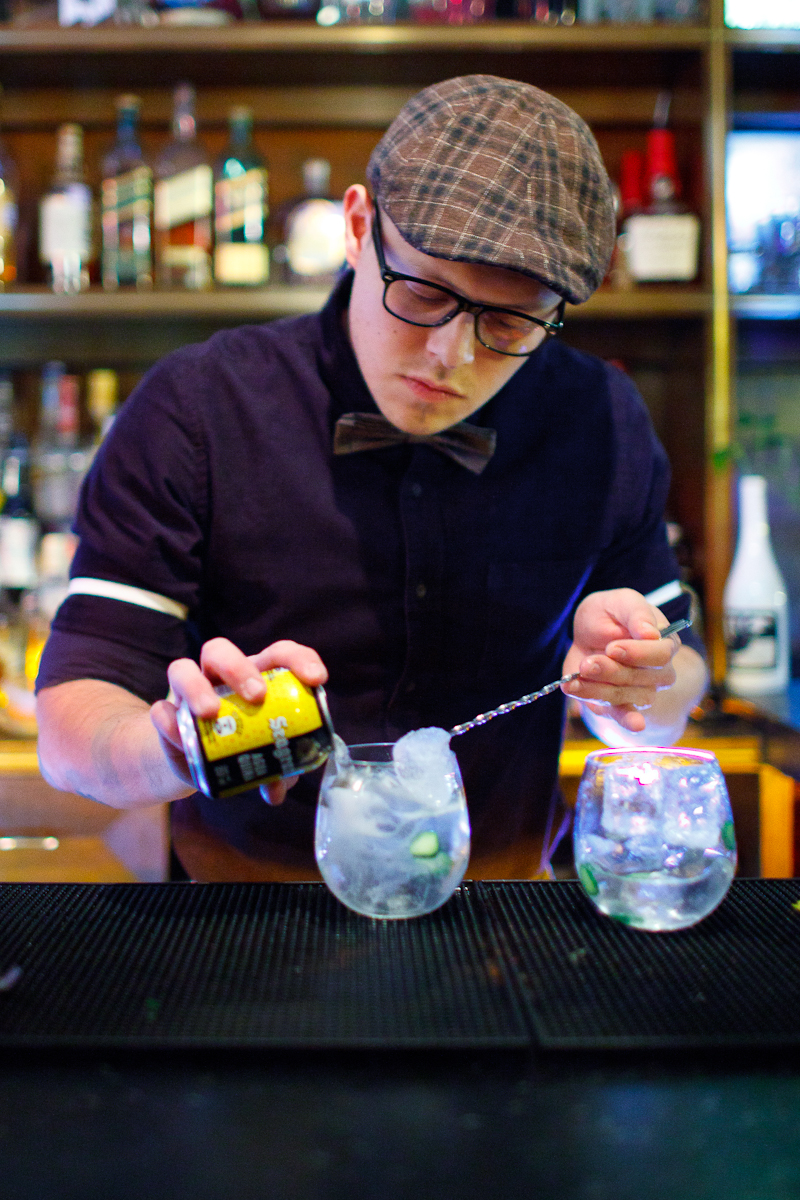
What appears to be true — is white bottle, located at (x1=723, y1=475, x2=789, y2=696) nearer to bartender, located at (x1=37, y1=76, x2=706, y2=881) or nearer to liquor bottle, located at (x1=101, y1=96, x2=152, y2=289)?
bartender, located at (x1=37, y1=76, x2=706, y2=881)

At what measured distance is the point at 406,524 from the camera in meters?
1.22

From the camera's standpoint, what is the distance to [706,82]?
1.96 m

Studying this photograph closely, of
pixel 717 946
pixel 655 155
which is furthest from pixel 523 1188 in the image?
pixel 655 155

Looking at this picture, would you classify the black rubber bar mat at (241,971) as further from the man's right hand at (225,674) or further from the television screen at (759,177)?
the television screen at (759,177)

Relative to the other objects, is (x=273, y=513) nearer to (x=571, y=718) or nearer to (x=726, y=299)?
(x=571, y=718)

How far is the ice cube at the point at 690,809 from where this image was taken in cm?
70

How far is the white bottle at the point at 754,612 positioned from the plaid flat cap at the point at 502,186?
1218 millimetres

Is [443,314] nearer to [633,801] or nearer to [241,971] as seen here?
[633,801]

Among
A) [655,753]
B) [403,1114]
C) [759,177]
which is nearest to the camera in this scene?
[403,1114]

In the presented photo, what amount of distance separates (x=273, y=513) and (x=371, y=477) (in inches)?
5.1

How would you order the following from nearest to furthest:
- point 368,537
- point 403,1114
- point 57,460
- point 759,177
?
point 403,1114, point 368,537, point 57,460, point 759,177

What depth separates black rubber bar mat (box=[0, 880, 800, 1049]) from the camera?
1.86ft

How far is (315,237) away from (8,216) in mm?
635

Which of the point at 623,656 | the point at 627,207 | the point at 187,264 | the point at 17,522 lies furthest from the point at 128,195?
the point at 623,656
